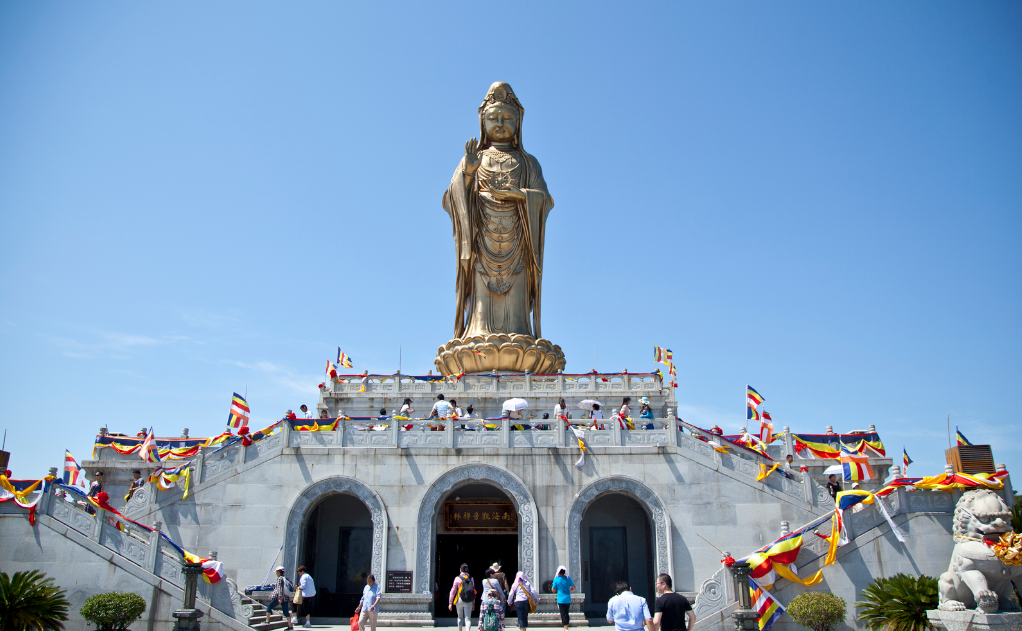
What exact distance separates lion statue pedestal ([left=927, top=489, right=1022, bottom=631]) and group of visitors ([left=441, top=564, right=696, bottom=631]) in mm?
3957

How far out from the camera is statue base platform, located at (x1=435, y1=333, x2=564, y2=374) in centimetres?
2991

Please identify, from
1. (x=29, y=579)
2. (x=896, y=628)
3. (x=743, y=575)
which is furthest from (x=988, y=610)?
(x=29, y=579)

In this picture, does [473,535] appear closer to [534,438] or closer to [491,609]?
[534,438]

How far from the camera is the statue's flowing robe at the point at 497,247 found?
31969 mm

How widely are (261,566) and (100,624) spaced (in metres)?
4.35

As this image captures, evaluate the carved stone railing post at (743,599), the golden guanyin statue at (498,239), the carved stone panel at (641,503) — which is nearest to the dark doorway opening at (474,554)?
the carved stone panel at (641,503)

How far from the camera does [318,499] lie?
20.0 metres

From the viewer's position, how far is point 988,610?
37.2 feet

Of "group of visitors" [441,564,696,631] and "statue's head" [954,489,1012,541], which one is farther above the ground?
"statue's head" [954,489,1012,541]

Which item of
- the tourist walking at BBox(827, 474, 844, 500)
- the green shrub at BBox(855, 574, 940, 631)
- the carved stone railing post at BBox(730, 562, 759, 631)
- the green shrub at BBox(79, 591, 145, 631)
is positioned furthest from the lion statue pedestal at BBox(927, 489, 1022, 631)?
the green shrub at BBox(79, 591, 145, 631)

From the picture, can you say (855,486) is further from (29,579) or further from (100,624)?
(29,579)

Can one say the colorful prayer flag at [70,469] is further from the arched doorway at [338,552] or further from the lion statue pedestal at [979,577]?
the lion statue pedestal at [979,577]

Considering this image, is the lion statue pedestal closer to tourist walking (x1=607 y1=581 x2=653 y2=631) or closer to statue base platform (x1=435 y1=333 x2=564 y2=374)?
tourist walking (x1=607 y1=581 x2=653 y2=631)

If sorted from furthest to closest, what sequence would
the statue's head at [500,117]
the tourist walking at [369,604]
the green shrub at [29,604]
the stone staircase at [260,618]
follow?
the statue's head at [500,117] < the stone staircase at [260,618] < the tourist walking at [369,604] < the green shrub at [29,604]
